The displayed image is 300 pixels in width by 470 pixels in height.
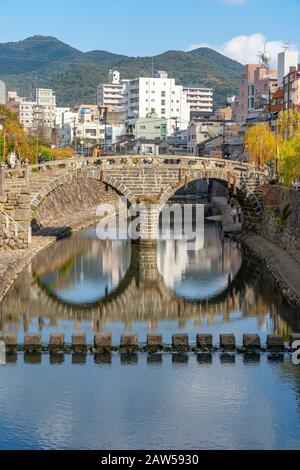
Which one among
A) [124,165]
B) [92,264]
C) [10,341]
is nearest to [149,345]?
[10,341]

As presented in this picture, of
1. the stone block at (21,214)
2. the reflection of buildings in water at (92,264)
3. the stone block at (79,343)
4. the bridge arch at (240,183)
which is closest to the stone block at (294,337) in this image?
the stone block at (79,343)

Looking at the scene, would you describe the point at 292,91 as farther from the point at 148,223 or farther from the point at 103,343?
the point at 103,343

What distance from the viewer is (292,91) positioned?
73.2 metres

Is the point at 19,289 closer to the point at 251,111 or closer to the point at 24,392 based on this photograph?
the point at 24,392

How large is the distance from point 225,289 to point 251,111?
209 ft

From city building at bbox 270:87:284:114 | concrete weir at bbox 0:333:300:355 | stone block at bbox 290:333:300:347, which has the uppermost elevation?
city building at bbox 270:87:284:114

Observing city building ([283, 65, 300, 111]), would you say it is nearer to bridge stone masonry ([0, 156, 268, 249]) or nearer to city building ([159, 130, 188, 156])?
bridge stone masonry ([0, 156, 268, 249])

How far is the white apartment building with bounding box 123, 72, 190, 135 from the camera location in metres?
145

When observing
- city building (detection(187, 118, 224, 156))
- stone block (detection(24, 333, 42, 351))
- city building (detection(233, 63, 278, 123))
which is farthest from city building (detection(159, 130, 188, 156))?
stone block (detection(24, 333, 42, 351))

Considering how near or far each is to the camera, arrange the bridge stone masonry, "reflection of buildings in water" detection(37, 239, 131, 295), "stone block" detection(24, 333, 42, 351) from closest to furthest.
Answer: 1. "stone block" detection(24, 333, 42, 351)
2. "reflection of buildings in water" detection(37, 239, 131, 295)
3. the bridge stone masonry

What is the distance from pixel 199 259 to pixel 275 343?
878 inches

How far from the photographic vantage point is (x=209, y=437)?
18.1m

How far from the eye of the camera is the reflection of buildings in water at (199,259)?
41719 millimetres

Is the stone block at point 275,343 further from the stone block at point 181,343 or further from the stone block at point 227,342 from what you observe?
the stone block at point 181,343
